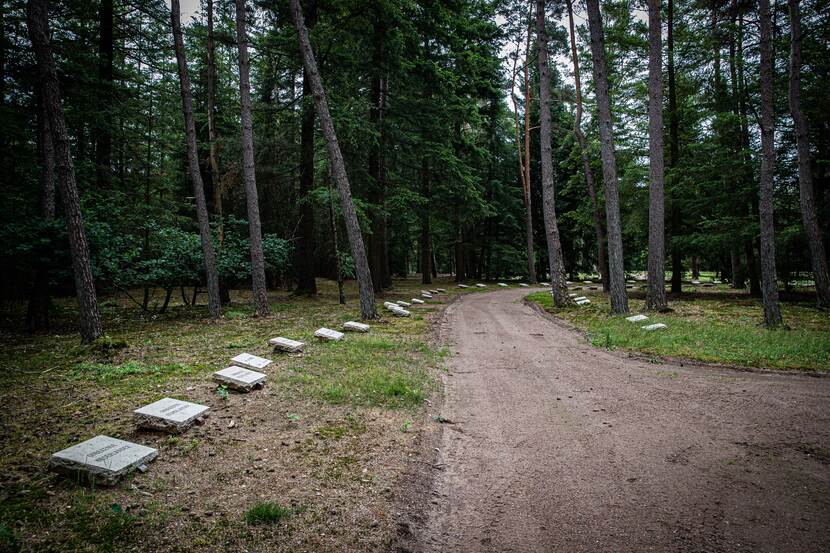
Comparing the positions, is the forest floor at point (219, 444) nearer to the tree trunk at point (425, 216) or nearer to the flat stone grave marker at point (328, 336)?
the flat stone grave marker at point (328, 336)

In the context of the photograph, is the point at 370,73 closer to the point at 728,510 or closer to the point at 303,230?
the point at 303,230

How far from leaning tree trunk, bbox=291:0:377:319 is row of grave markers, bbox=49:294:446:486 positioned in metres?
5.50

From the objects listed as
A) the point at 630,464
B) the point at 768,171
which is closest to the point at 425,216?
the point at 768,171

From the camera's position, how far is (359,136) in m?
16.1

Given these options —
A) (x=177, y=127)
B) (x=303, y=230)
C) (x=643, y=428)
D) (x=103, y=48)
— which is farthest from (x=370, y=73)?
(x=643, y=428)

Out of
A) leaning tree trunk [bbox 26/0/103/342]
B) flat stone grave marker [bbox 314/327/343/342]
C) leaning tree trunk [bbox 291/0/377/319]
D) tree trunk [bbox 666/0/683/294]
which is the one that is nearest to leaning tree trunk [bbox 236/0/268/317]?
leaning tree trunk [bbox 291/0/377/319]

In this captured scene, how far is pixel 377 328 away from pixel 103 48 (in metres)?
14.2

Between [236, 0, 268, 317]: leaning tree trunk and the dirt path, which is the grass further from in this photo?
[236, 0, 268, 317]: leaning tree trunk

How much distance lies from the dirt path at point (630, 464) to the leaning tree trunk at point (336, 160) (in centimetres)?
567

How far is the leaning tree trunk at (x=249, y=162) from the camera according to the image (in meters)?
12.0

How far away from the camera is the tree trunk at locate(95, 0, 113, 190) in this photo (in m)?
11.7

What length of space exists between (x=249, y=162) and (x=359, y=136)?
216 inches

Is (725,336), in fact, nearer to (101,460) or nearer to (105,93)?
(101,460)

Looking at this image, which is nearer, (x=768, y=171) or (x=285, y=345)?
(x=285, y=345)
